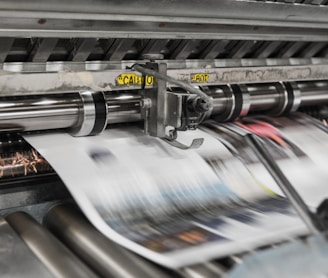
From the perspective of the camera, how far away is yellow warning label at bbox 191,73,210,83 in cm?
197

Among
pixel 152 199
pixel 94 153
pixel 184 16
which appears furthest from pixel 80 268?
pixel 184 16

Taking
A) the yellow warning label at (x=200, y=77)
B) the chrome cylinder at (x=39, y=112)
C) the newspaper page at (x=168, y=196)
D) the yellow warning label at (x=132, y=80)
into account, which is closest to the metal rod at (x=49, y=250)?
the newspaper page at (x=168, y=196)

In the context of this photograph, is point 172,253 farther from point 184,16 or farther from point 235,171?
point 184,16

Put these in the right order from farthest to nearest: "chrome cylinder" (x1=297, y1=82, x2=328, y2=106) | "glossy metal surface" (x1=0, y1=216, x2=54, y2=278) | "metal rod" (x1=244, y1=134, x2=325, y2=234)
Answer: "chrome cylinder" (x1=297, y1=82, x2=328, y2=106) → "glossy metal surface" (x1=0, y1=216, x2=54, y2=278) → "metal rod" (x1=244, y1=134, x2=325, y2=234)

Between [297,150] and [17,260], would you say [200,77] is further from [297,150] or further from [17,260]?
[17,260]

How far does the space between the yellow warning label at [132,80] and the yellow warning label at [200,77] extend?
0.21 m

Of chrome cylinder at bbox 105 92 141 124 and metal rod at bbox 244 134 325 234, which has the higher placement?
chrome cylinder at bbox 105 92 141 124

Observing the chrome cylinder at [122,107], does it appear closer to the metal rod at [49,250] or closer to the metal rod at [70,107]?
the metal rod at [70,107]

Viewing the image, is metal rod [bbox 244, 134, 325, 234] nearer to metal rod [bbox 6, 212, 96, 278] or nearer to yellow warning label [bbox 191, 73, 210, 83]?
metal rod [bbox 6, 212, 96, 278]

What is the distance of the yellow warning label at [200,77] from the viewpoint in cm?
197

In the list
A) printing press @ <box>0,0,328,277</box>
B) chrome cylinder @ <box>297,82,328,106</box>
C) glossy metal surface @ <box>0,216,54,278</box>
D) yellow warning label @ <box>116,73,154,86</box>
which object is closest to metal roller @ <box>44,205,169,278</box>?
printing press @ <box>0,0,328,277</box>

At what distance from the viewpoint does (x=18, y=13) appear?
1403 millimetres

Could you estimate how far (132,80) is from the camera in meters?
1.84

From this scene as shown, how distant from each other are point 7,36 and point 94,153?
45 cm
